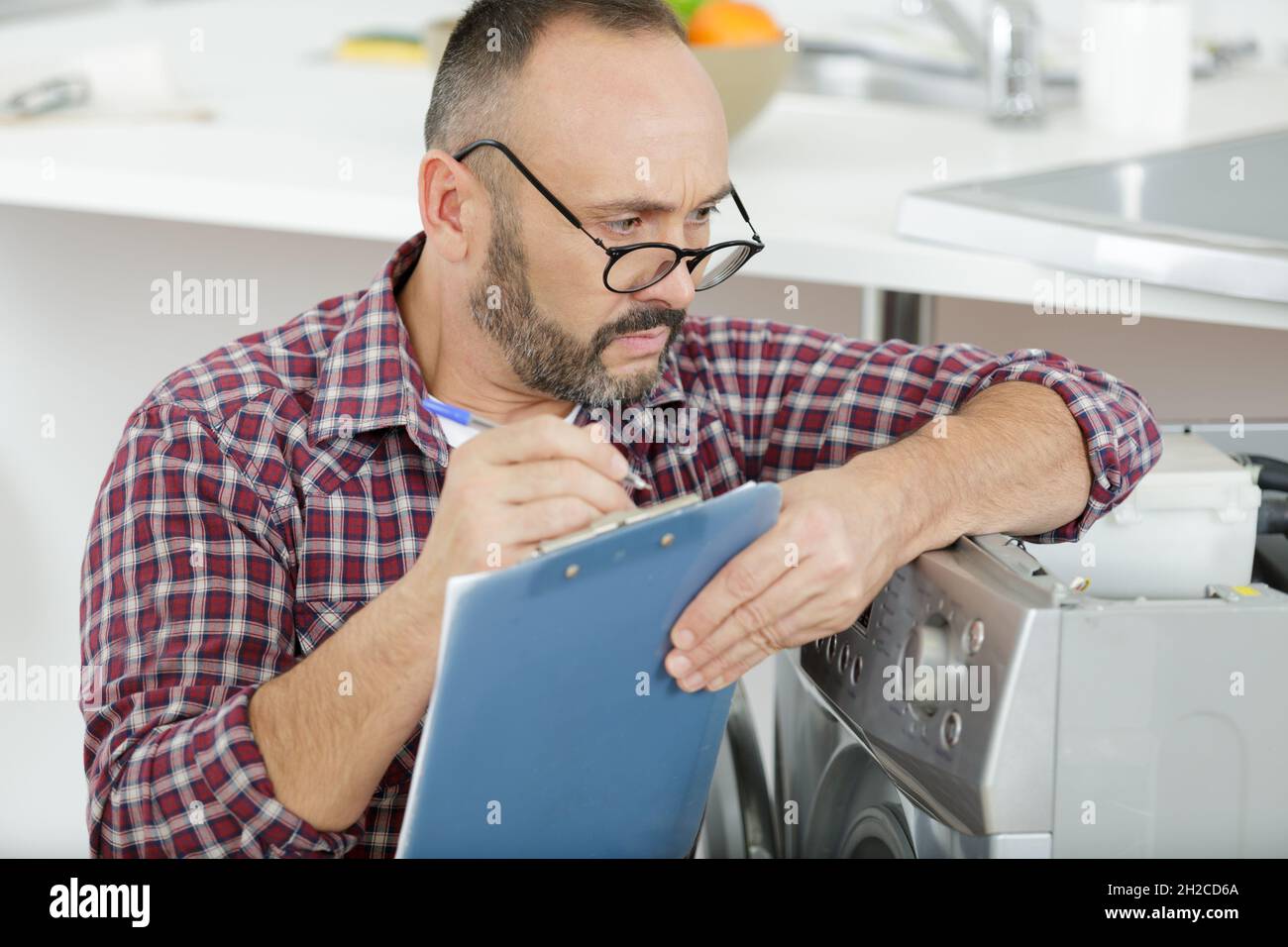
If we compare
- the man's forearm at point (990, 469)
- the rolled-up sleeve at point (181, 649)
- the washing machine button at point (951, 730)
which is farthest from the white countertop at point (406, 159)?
the washing machine button at point (951, 730)

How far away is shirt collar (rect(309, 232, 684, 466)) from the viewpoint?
1178 mm

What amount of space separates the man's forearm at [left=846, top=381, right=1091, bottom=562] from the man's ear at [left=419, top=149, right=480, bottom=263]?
0.37m

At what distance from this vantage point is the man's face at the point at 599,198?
3.78 ft

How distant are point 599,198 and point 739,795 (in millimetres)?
527

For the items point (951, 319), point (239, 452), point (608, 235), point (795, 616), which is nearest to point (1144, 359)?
point (951, 319)

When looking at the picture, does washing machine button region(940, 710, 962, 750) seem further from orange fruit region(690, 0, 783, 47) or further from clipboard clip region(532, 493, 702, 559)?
orange fruit region(690, 0, 783, 47)

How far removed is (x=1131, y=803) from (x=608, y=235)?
1.83 feet

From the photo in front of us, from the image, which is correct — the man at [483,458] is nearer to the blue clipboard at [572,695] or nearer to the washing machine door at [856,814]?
the blue clipboard at [572,695]

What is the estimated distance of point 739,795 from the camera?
1331 mm

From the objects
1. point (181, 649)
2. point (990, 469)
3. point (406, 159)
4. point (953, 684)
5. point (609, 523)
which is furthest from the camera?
point (406, 159)

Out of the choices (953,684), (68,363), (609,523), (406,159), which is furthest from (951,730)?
(68,363)

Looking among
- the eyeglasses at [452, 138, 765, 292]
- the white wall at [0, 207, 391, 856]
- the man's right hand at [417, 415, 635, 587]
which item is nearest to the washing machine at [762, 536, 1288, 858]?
the man's right hand at [417, 415, 635, 587]

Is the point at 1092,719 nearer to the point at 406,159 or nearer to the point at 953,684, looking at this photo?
the point at 953,684

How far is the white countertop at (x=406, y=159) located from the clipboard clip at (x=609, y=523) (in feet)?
2.58
